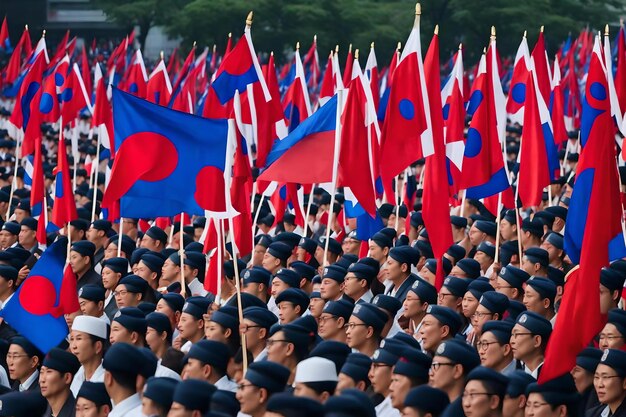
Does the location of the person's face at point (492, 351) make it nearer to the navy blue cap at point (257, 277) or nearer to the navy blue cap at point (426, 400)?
the navy blue cap at point (426, 400)

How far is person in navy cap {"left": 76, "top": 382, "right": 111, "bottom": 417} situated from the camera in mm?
7020

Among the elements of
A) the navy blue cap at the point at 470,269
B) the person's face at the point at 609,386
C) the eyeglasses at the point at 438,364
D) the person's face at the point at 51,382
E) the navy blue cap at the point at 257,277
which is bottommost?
the navy blue cap at the point at 257,277

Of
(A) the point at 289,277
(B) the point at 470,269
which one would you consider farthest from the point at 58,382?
(B) the point at 470,269

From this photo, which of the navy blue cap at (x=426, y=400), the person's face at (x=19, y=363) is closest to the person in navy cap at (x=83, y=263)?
the person's face at (x=19, y=363)

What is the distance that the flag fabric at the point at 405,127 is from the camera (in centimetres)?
1055

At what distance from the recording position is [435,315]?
27.0 feet

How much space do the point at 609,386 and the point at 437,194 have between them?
3.29m

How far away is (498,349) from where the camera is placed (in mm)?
7746

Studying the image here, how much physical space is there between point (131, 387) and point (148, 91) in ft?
32.7

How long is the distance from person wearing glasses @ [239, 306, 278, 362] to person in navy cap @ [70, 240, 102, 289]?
3.50 m

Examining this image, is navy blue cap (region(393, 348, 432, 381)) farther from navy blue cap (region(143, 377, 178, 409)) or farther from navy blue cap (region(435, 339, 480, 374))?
navy blue cap (region(143, 377, 178, 409))

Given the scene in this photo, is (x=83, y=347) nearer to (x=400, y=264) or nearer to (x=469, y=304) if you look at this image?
(x=469, y=304)

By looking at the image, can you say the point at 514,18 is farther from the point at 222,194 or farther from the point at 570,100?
the point at 222,194

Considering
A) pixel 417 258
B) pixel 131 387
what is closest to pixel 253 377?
pixel 131 387
